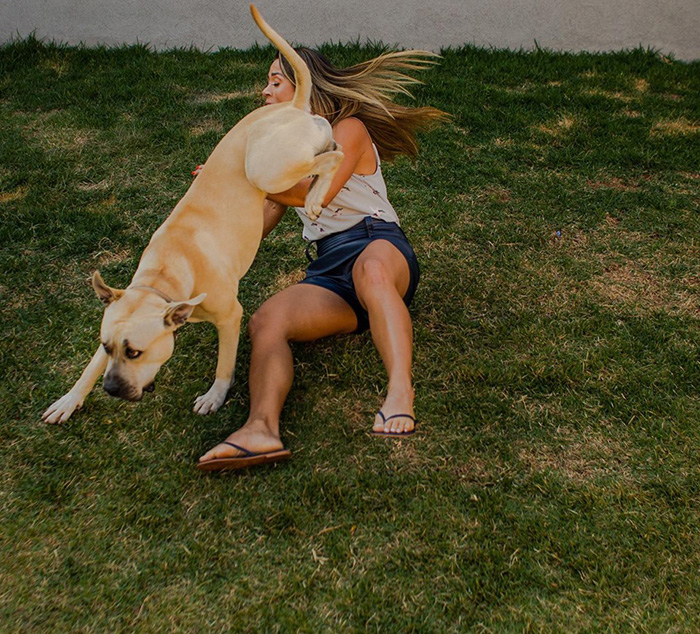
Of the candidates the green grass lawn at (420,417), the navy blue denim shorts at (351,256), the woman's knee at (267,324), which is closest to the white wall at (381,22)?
the green grass lawn at (420,417)

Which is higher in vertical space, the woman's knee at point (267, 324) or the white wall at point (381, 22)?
the white wall at point (381, 22)

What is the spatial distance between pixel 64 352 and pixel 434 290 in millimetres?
2210

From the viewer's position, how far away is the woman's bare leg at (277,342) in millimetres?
2945

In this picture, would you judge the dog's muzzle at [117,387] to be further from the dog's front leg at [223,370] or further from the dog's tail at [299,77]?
the dog's tail at [299,77]

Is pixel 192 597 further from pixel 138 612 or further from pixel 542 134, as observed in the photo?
pixel 542 134

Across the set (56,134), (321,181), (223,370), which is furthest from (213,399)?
(56,134)

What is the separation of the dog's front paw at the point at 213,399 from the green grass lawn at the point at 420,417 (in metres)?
0.07

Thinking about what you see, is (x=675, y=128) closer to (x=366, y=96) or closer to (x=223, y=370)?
(x=366, y=96)

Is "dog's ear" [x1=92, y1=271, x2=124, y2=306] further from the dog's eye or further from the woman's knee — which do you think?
the woman's knee

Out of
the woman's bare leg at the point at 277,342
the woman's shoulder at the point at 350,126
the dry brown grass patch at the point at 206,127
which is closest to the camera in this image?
the woman's bare leg at the point at 277,342

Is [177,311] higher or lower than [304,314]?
higher

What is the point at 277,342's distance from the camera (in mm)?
3244

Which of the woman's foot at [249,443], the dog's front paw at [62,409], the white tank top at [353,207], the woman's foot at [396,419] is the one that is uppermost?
the white tank top at [353,207]

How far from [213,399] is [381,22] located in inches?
208
